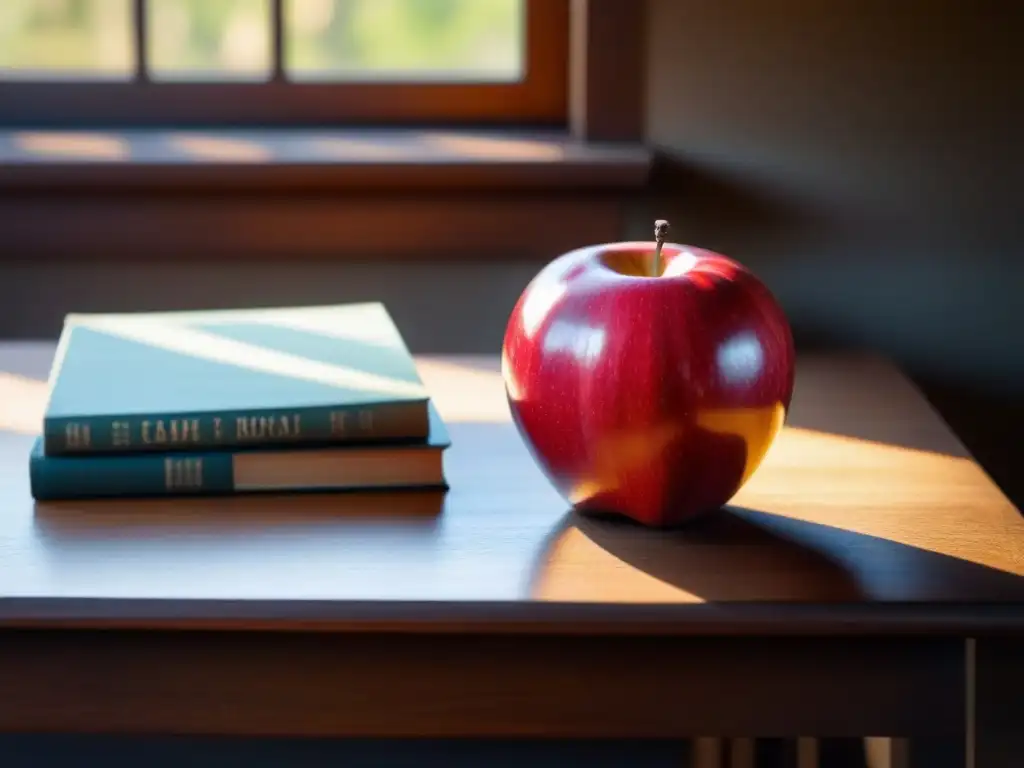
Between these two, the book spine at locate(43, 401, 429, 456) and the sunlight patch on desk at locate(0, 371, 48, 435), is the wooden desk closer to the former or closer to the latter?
the book spine at locate(43, 401, 429, 456)

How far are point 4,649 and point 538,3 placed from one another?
Result: 99 cm

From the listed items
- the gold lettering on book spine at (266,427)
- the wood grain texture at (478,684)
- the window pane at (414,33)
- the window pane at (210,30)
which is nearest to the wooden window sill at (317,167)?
the window pane at (210,30)

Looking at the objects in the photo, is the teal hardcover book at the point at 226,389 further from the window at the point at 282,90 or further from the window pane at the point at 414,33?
the window pane at the point at 414,33

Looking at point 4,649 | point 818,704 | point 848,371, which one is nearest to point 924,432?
point 848,371

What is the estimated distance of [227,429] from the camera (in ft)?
2.97

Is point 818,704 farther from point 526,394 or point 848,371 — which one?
point 848,371

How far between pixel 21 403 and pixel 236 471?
1.02 feet

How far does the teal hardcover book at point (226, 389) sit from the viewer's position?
900 millimetres

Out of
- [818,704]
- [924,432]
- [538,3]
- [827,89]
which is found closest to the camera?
[818,704]

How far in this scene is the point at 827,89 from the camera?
1414 mm

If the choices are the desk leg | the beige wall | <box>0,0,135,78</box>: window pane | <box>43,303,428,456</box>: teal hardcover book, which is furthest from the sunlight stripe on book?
<box>0,0,135,78</box>: window pane

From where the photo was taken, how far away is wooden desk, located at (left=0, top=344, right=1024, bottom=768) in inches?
29.2

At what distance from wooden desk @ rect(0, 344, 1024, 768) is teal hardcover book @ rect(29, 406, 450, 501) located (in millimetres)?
65

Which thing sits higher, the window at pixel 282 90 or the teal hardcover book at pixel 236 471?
the window at pixel 282 90
